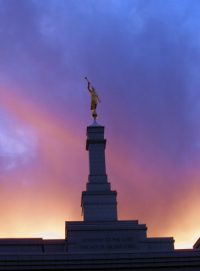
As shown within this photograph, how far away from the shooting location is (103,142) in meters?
45.3

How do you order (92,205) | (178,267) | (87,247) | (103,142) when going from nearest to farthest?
(178,267), (87,247), (92,205), (103,142)

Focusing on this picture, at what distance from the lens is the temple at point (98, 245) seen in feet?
99.1

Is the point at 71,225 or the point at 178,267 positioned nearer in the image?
the point at 178,267

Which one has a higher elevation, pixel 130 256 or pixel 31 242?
pixel 31 242

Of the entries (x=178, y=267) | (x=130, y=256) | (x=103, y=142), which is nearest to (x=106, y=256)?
(x=130, y=256)

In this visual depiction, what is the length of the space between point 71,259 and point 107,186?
1369 cm

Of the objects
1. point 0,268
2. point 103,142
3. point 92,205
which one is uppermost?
point 103,142

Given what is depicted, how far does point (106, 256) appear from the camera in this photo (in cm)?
3072

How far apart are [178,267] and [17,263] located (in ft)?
31.5

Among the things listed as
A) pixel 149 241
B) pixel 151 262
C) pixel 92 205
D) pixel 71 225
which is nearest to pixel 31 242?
pixel 71 225

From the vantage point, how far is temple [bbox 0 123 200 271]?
1190 inches

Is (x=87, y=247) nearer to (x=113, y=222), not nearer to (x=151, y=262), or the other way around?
(x=113, y=222)

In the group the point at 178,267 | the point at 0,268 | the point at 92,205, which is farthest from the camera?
the point at 92,205

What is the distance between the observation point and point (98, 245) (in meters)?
38.8
